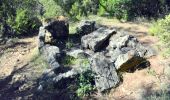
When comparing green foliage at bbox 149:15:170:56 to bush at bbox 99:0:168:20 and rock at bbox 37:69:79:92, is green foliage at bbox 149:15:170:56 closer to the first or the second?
rock at bbox 37:69:79:92

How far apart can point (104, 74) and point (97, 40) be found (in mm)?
2347

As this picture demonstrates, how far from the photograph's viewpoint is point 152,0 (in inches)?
591

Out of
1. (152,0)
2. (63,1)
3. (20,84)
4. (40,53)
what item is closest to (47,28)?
(40,53)

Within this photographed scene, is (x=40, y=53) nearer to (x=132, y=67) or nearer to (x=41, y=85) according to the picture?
(x=41, y=85)

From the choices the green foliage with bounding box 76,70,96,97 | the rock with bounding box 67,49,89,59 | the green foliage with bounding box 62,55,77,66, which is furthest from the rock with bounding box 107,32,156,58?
the green foliage with bounding box 76,70,96,97

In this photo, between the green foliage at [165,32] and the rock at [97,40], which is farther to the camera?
the rock at [97,40]

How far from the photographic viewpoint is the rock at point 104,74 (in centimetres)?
911

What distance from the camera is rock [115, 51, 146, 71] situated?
9539 mm

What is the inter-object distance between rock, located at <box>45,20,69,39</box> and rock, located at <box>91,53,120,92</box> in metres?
3.41

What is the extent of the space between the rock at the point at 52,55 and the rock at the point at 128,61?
178 cm

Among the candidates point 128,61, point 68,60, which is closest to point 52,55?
point 68,60

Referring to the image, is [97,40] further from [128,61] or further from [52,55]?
[128,61]

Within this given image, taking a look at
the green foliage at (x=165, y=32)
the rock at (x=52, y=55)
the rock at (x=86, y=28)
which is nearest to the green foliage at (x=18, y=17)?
the rock at (x=86, y=28)

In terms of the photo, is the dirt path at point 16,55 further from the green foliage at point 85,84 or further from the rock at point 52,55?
the green foliage at point 85,84
